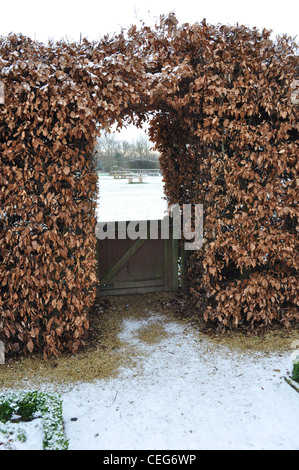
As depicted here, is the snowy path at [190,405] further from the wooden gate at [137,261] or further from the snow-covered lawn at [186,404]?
the wooden gate at [137,261]

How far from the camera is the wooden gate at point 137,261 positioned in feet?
20.3

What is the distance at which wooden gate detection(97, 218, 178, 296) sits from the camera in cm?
618

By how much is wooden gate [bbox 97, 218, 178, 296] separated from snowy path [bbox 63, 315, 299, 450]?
6.78ft

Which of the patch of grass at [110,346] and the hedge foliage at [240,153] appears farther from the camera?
the hedge foliage at [240,153]

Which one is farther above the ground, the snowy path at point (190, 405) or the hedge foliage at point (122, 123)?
the hedge foliage at point (122, 123)

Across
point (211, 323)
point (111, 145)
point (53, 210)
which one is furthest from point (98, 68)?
point (111, 145)

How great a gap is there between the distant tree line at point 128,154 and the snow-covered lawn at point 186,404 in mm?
26374

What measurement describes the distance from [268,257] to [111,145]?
28836 millimetres

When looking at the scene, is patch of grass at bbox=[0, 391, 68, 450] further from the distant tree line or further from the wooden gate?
the distant tree line
